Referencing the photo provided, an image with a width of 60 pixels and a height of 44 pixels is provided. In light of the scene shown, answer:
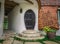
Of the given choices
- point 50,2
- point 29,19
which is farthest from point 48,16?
point 29,19

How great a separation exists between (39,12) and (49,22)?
32.1 inches

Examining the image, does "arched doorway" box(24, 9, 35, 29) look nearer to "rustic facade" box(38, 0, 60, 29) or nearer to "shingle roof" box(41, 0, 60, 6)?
"rustic facade" box(38, 0, 60, 29)

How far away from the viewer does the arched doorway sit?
961 centimetres

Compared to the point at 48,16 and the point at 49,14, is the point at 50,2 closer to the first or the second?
the point at 49,14

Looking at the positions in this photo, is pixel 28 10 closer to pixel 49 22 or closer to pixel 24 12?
pixel 24 12

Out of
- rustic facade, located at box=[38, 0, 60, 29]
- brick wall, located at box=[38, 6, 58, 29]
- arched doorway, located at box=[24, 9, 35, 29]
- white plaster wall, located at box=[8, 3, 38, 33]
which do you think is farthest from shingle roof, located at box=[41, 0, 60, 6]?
arched doorway, located at box=[24, 9, 35, 29]

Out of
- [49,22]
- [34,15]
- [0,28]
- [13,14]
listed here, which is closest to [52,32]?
[49,22]

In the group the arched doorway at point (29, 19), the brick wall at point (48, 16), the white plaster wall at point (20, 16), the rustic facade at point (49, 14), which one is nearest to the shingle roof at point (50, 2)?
the rustic facade at point (49, 14)

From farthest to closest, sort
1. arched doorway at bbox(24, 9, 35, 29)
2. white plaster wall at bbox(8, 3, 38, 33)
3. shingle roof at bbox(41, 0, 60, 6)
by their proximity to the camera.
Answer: arched doorway at bbox(24, 9, 35, 29)
white plaster wall at bbox(8, 3, 38, 33)
shingle roof at bbox(41, 0, 60, 6)

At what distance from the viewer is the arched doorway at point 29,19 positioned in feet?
31.5

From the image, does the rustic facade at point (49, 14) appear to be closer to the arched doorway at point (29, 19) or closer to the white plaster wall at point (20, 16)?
the white plaster wall at point (20, 16)

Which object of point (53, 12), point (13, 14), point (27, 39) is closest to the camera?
point (27, 39)

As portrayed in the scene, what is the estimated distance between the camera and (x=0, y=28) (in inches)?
321

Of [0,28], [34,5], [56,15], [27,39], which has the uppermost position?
[34,5]
